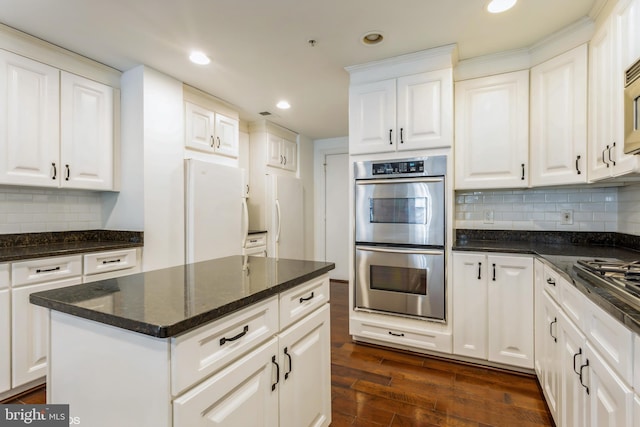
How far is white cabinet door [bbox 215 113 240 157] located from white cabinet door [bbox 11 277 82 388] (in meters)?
1.95

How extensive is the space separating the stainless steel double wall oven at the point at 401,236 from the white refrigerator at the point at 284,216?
1.82m

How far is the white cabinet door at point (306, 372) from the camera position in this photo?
1.28 m

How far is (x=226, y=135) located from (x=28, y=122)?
1.70 m

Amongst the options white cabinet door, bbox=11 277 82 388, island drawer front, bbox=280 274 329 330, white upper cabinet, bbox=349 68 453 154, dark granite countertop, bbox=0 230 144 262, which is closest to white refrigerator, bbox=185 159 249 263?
dark granite countertop, bbox=0 230 144 262

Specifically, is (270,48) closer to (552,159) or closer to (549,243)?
(552,159)

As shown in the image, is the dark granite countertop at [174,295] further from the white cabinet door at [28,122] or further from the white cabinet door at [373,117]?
the white cabinet door at [28,122]

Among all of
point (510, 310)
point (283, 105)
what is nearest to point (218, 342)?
point (510, 310)

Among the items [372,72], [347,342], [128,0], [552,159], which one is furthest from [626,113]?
[128,0]

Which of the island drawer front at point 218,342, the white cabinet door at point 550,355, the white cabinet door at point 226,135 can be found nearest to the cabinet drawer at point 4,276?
the island drawer front at point 218,342

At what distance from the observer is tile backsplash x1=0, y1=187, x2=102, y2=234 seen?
237 cm

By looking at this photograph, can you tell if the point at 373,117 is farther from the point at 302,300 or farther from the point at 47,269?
the point at 47,269

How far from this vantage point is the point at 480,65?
2561mm

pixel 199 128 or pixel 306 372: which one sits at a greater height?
pixel 199 128

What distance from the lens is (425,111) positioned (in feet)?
8.13
